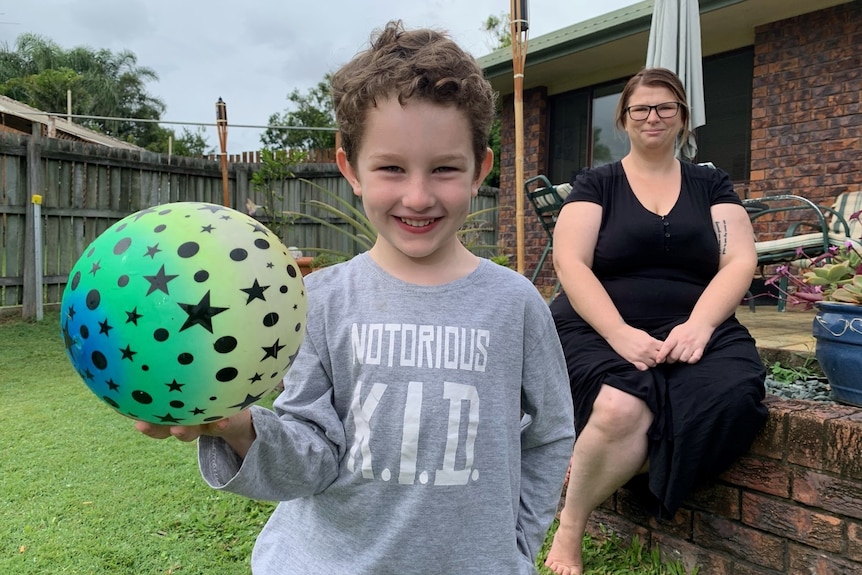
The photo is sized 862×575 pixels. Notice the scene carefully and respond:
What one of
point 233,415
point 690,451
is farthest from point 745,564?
point 233,415

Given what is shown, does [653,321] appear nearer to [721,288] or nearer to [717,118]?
[721,288]

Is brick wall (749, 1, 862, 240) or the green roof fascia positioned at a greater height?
the green roof fascia

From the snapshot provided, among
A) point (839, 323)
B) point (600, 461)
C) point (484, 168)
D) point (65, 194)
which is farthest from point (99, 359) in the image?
point (65, 194)

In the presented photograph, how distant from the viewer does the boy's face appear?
1089mm

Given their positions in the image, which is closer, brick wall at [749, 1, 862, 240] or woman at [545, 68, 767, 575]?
woman at [545, 68, 767, 575]

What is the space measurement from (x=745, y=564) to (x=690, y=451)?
1.27 ft

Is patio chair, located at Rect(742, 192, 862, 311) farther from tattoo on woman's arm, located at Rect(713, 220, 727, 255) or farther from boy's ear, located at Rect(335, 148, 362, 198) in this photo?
→ boy's ear, located at Rect(335, 148, 362, 198)

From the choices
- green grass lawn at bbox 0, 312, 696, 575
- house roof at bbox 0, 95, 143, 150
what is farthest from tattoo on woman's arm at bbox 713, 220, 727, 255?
house roof at bbox 0, 95, 143, 150

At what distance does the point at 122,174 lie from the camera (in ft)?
24.2

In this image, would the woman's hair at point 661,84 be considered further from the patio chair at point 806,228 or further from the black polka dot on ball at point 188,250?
the black polka dot on ball at point 188,250

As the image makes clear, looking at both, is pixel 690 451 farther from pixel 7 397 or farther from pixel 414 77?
pixel 7 397

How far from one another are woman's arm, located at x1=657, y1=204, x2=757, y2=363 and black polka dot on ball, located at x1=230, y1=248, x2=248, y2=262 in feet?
4.62

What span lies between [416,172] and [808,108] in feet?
18.9

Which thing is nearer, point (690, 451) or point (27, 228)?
point (690, 451)
